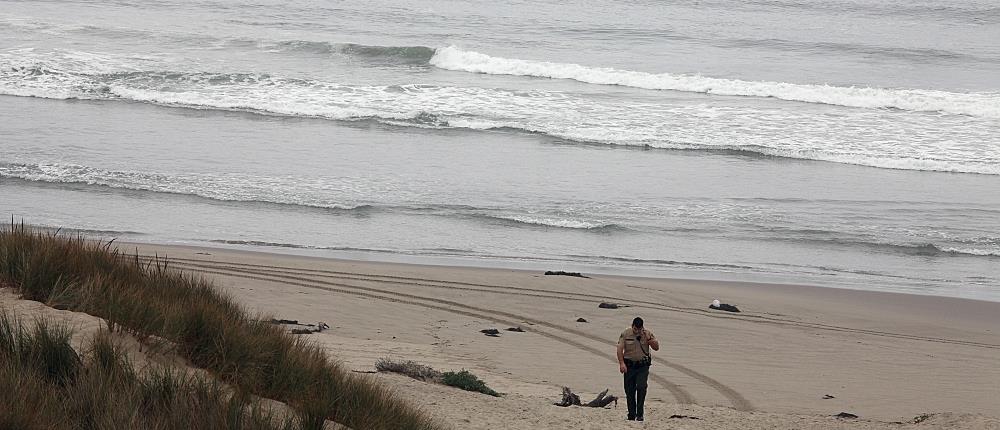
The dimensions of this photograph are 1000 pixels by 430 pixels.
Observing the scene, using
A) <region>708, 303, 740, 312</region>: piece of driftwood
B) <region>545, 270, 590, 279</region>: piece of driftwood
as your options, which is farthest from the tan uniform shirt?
<region>545, 270, 590, 279</region>: piece of driftwood

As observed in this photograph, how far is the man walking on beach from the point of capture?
352 inches

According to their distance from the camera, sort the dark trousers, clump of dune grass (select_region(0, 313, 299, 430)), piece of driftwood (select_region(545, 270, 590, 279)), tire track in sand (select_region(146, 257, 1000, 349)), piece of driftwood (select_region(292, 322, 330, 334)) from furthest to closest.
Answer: piece of driftwood (select_region(545, 270, 590, 279)), tire track in sand (select_region(146, 257, 1000, 349)), piece of driftwood (select_region(292, 322, 330, 334)), the dark trousers, clump of dune grass (select_region(0, 313, 299, 430))

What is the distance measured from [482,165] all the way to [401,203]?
3.83 metres

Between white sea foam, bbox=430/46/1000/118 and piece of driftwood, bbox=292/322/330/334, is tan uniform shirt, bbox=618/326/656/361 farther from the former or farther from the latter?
white sea foam, bbox=430/46/1000/118

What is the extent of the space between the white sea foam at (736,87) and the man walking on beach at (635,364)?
82.8 ft

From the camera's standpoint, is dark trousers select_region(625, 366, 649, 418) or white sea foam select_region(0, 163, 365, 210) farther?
white sea foam select_region(0, 163, 365, 210)

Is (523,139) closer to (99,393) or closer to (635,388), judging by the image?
(635,388)

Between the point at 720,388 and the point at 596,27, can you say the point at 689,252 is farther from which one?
the point at 596,27

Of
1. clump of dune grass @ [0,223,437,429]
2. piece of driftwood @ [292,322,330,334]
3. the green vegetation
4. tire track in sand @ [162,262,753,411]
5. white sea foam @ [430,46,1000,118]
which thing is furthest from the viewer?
white sea foam @ [430,46,1000,118]

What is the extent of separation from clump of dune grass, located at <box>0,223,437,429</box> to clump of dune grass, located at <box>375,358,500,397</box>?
205 centimetres

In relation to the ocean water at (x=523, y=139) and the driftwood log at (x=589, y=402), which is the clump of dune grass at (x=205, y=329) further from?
the ocean water at (x=523, y=139)

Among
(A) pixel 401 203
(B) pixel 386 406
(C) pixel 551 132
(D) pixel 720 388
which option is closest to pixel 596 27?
(C) pixel 551 132

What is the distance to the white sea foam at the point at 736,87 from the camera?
104ft

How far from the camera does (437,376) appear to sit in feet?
30.9
